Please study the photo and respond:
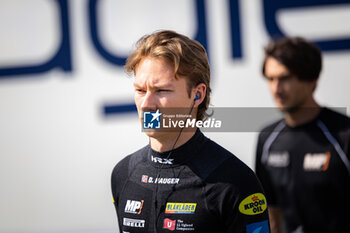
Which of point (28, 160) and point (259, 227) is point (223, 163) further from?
point (28, 160)

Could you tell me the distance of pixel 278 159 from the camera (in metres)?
2.65

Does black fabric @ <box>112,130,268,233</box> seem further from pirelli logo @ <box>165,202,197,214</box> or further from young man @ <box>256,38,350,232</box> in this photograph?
young man @ <box>256,38,350,232</box>

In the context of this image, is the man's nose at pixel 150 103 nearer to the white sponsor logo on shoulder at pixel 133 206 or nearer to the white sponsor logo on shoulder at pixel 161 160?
the white sponsor logo on shoulder at pixel 161 160

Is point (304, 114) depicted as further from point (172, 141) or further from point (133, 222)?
point (133, 222)

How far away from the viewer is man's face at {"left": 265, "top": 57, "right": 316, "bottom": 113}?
255 centimetres

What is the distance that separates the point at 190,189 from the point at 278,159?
1404 mm

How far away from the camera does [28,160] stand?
3.21m

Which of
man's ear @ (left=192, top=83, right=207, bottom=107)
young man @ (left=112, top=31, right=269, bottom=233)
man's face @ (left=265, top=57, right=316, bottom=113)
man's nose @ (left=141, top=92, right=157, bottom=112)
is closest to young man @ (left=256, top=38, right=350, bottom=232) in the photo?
man's face @ (left=265, top=57, right=316, bottom=113)

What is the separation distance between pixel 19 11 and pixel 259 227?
2.66 m

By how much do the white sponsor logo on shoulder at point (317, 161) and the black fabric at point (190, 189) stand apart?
3.87 feet

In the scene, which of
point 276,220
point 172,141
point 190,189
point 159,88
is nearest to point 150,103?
point 159,88

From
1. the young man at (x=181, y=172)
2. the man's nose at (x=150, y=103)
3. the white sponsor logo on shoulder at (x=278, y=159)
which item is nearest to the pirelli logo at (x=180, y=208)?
the young man at (x=181, y=172)

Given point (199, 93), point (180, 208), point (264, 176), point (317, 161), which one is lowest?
point (264, 176)

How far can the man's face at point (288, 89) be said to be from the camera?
255 centimetres
